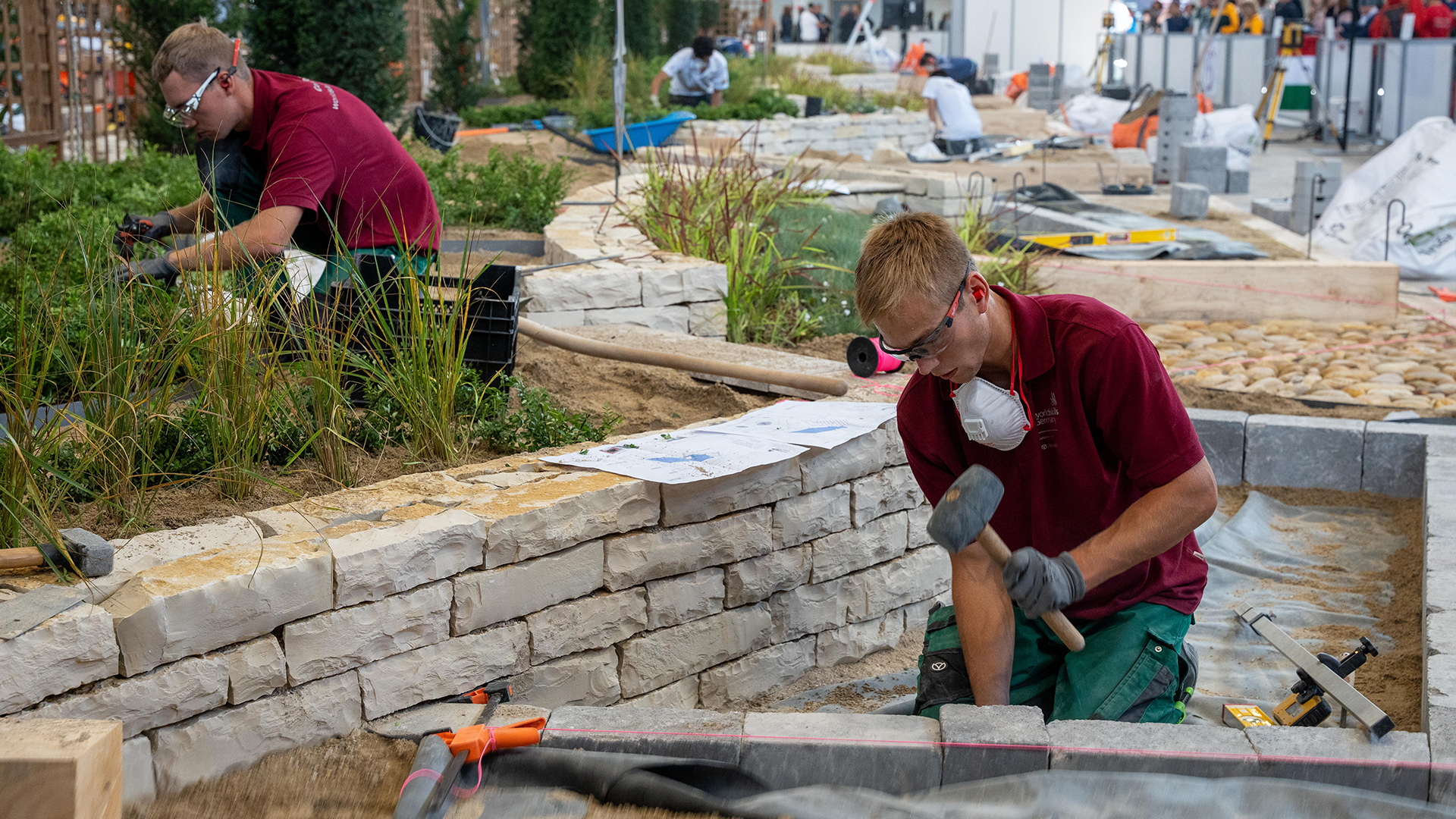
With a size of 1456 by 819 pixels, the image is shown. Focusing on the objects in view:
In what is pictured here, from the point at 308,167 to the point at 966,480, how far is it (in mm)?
2574

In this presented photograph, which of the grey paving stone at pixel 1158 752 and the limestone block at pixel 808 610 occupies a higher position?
the grey paving stone at pixel 1158 752

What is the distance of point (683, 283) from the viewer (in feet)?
17.4

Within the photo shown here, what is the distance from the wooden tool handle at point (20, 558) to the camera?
7.63 feet

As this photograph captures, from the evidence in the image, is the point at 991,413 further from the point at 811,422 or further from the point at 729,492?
the point at 811,422

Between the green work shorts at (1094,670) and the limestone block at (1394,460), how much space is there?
237 centimetres

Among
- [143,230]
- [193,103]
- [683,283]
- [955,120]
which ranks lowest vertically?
[683,283]

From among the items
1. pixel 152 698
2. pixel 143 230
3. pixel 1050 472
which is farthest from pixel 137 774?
pixel 143 230

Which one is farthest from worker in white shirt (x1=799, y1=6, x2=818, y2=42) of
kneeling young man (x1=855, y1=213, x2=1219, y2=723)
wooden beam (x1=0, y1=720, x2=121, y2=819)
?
wooden beam (x1=0, y1=720, x2=121, y2=819)

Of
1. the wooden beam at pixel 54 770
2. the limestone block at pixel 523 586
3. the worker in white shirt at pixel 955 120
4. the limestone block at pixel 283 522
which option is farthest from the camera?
the worker in white shirt at pixel 955 120

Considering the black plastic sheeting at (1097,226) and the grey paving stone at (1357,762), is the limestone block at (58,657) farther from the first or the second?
the black plastic sheeting at (1097,226)

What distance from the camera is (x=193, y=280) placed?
322cm

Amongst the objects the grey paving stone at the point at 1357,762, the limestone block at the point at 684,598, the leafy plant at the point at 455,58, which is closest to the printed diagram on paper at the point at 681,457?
the limestone block at the point at 684,598

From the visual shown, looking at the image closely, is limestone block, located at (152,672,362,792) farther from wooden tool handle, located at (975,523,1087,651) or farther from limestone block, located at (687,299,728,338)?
limestone block, located at (687,299,728,338)

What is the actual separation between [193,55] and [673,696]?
102 inches
